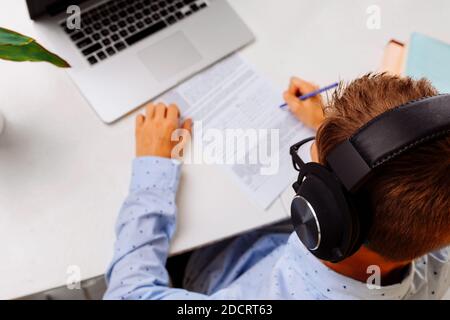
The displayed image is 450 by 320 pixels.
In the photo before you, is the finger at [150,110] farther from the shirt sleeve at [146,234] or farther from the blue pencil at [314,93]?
the blue pencil at [314,93]

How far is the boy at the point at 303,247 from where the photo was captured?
1.66 feet

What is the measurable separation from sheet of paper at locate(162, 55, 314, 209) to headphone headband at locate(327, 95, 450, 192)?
0.36 m

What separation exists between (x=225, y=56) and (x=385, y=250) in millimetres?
515

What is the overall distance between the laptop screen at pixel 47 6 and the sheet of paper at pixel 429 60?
0.65 meters

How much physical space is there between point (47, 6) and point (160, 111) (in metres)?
0.28

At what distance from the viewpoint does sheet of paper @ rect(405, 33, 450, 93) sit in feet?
2.96

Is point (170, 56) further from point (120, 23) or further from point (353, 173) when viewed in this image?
point (353, 173)

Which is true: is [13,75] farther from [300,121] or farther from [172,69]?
[300,121]

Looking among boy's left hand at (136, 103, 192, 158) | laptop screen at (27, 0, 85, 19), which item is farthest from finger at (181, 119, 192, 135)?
laptop screen at (27, 0, 85, 19)

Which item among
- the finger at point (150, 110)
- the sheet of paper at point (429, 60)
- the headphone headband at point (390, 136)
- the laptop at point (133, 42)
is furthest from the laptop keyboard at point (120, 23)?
the headphone headband at point (390, 136)

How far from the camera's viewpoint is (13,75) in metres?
0.87

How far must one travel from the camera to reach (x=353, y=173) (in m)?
0.49

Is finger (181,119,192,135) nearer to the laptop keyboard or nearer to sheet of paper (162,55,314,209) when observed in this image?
sheet of paper (162,55,314,209)
